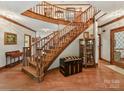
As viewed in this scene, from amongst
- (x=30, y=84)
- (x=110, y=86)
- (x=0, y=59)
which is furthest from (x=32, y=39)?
(x=110, y=86)

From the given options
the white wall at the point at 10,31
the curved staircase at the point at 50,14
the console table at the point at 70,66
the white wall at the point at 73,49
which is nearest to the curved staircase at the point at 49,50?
the white wall at the point at 73,49

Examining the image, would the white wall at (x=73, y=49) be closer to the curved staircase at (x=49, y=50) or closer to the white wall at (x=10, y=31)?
the curved staircase at (x=49, y=50)

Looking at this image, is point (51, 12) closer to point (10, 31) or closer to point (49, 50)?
point (10, 31)

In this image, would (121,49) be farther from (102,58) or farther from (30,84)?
(30,84)

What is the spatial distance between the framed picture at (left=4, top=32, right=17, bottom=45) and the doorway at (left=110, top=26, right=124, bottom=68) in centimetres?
545

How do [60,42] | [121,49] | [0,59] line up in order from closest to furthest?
[0,59]
[60,42]
[121,49]

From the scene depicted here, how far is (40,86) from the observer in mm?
4277

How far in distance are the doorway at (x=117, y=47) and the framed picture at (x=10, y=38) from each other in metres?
5.45

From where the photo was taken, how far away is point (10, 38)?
24.2ft

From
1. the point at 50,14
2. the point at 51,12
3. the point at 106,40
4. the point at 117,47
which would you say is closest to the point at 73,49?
the point at 117,47

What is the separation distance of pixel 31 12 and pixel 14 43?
2.13m

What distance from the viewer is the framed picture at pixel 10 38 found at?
689 centimetres

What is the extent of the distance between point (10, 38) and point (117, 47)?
5.68 m

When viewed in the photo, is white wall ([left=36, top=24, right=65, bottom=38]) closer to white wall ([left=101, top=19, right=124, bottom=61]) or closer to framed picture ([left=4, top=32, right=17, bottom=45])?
framed picture ([left=4, top=32, right=17, bottom=45])
